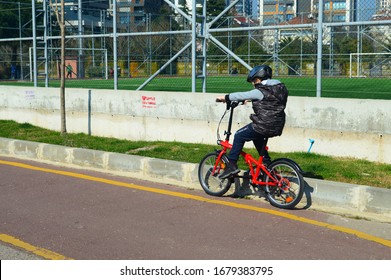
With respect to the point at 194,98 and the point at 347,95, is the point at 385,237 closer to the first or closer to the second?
the point at 194,98

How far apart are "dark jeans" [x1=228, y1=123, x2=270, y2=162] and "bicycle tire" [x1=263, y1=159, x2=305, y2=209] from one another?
1.01ft

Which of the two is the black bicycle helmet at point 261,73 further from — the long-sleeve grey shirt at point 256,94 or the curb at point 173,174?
the curb at point 173,174

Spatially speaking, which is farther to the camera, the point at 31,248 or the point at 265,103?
the point at 265,103

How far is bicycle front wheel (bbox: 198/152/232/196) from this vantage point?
8.05 metres

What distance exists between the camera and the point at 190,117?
1158 centimetres

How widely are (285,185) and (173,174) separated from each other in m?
2.19

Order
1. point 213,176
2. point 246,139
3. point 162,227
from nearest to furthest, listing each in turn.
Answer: point 162,227 → point 246,139 → point 213,176

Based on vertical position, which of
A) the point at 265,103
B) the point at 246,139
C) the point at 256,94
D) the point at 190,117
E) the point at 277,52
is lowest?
the point at 246,139

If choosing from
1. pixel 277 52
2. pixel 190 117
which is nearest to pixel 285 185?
pixel 190 117

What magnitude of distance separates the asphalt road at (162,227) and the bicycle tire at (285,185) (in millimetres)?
123

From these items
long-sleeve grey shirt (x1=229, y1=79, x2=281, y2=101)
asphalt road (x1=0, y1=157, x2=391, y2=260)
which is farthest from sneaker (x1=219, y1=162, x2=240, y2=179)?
long-sleeve grey shirt (x1=229, y1=79, x2=281, y2=101)

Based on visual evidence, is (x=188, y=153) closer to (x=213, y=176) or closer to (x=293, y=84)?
(x=213, y=176)

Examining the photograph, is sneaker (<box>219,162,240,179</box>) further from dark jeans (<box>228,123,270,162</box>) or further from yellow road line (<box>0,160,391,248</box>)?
yellow road line (<box>0,160,391,248</box>)

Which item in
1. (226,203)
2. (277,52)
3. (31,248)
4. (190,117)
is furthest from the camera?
(277,52)
